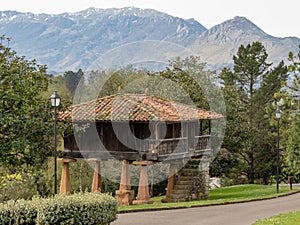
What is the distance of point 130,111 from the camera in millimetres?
26281

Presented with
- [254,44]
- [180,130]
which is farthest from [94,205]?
[254,44]

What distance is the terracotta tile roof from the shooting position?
2583 cm

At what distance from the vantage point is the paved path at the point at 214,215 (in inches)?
707

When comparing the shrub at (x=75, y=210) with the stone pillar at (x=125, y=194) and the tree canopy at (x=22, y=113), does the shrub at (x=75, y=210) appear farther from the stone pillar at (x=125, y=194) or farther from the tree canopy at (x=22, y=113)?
the stone pillar at (x=125, y=194)

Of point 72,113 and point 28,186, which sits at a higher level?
point 72,113

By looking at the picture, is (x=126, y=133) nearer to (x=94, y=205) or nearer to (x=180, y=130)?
(x=180, y=130)

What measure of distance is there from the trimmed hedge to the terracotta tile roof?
454 inches

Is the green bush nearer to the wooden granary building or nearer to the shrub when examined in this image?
the shrub

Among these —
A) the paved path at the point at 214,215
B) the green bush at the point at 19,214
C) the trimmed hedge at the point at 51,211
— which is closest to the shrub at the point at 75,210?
the trimmed hedge at the point at 51,211

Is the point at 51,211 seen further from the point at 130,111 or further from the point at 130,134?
the point at 130,111

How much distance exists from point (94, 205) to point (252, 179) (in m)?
35.2

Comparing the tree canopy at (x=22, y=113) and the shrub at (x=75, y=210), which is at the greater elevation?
the tree canopy at (x=22, y=113)

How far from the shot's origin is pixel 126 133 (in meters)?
26.3

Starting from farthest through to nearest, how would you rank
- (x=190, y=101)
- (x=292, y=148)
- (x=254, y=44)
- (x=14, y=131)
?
(x=254, y=44), (x=190, y=101), (x=292, y=148), (x=14, y=131)
